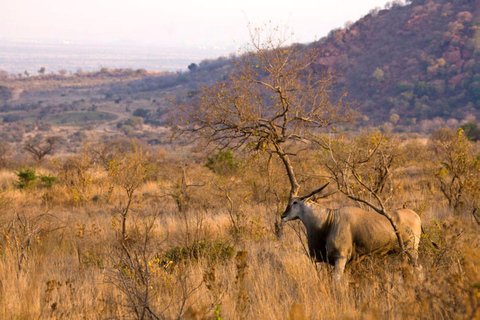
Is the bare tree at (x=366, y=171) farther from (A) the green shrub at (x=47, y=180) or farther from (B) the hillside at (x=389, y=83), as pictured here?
(B) the hillside at (x=389, y=83)

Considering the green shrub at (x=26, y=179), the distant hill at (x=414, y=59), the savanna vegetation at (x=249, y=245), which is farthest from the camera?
the distant hill at (x=414, y=59)

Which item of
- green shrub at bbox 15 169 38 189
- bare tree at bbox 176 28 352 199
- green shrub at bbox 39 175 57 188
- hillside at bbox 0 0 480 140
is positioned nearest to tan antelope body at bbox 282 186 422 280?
bare tree at bbox 176 28 352 199

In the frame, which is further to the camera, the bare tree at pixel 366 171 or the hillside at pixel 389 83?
the hillside at pixel 389 83

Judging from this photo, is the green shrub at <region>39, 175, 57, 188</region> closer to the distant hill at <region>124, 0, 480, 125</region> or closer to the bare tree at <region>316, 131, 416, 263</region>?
the bare tree at <region>316, 131, 416, 263</region>

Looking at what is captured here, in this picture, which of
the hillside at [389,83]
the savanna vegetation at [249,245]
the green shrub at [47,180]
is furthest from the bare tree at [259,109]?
the hillside at [389,83]

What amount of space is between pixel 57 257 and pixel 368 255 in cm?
625

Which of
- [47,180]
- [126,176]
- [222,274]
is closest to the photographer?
[222,274]

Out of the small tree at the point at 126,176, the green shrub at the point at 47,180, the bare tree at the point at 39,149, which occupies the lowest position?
the bare tree at the point at 39,149

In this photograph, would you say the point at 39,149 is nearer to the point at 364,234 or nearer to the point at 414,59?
the point at 364,234

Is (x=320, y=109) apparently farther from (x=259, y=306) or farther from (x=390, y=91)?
(x=390, y=91)

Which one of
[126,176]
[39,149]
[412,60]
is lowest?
[39,149]

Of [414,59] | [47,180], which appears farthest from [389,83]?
[47,180]

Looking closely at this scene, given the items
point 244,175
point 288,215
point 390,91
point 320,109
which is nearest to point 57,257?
point 288,215

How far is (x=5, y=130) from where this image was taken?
6272 cm
